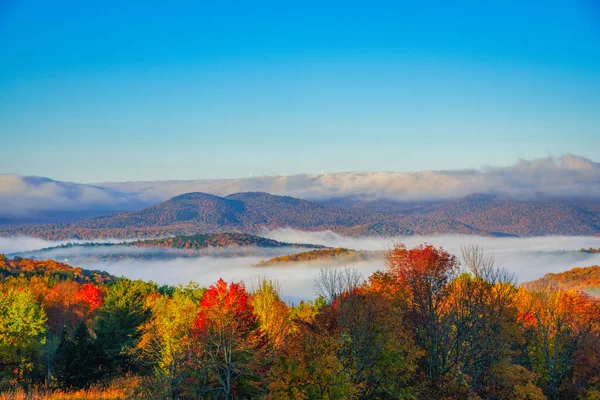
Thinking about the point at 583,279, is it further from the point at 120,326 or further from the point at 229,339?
the point at 229,339

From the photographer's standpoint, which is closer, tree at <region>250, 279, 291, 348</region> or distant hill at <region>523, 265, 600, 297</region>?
tree at <region>250, 279, 291, 348</region>

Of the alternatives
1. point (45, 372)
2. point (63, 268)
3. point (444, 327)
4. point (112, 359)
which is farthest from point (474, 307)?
point (63, 268)

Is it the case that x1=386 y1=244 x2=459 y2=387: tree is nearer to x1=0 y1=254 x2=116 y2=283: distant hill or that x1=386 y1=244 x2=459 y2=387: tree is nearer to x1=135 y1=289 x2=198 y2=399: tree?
x1=135 y1=289 x2=198 y2=399: tree

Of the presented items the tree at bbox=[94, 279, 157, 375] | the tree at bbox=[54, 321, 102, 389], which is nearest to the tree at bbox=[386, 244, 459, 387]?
the tree at bbox=[94, 279, 157, 375]

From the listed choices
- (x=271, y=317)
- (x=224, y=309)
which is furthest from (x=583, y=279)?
(x=224, y=309)

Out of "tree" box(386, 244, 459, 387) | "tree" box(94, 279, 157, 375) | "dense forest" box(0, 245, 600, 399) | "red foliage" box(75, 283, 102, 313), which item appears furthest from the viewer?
"red foliage" box(75, 283, 102, 313)

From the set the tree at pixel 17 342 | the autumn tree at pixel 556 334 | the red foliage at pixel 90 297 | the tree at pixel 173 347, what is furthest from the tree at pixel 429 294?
the red foliage at pixel 90 297

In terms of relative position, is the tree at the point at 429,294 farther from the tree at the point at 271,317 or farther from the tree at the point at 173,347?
the tree at the point at 173,347

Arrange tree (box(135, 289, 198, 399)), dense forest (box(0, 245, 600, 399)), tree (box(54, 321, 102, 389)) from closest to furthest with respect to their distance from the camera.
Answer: tree (box(135, 289, 198, 399)), dense forest (box(0, 245, 600, 399)), tree (box(54, 321, 102, 389))

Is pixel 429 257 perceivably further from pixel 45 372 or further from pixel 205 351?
pixel 45 372
